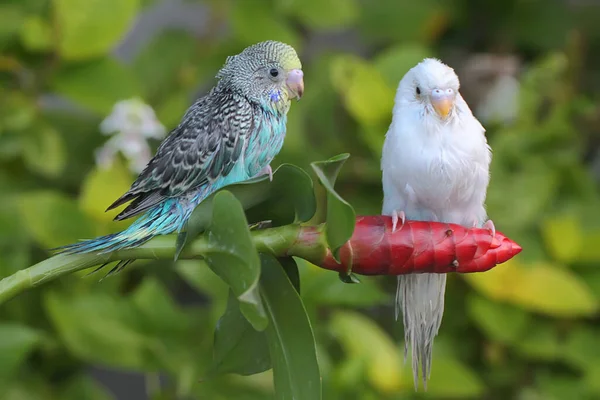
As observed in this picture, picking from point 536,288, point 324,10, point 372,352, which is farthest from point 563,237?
point 324,10

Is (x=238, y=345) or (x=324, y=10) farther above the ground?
(x=324, y=10)

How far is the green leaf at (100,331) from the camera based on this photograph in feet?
2.85

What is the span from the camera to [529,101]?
1064 mm

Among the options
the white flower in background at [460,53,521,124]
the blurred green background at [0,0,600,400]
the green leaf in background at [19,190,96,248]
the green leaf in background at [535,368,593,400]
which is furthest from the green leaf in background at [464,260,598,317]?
the green leaf in background at [19,190,96,248]

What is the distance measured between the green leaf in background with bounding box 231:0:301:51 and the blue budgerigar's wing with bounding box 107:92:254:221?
0.65m

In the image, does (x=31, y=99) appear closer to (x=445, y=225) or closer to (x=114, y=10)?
(x=114, y=10)

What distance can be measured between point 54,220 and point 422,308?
537 mm

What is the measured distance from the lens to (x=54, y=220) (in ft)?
2.85

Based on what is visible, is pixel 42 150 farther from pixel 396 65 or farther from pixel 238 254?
pixel 238 254

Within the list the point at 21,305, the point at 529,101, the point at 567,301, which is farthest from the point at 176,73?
the point at 567,301

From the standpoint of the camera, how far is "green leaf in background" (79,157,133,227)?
0.83 metres

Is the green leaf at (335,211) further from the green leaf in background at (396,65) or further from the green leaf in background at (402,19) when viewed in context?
the green leaf in background at (402,19)

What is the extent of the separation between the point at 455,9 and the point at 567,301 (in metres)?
0.62

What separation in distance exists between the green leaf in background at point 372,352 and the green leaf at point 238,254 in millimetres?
580
